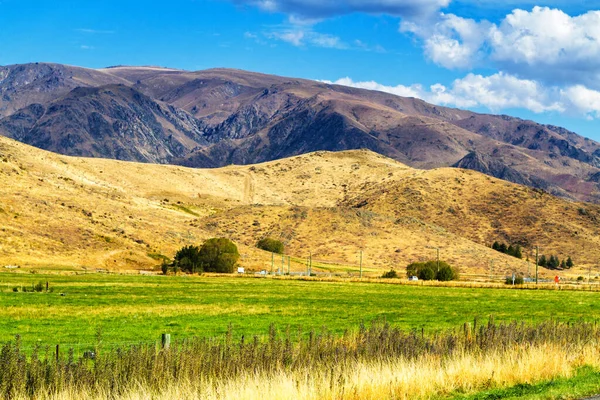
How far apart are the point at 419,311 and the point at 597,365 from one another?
1045 inches

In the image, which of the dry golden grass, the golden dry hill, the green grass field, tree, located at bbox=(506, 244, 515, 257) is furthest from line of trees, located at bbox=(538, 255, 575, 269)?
the dry golden grass

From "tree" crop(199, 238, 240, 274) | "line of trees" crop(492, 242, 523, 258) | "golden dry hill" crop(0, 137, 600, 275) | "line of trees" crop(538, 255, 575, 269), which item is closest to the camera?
"golden dry hill" crop(0, 137, 600, 275)

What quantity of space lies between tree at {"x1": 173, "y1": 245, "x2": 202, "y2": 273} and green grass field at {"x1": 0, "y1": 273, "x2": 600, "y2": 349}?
3042 centimetres

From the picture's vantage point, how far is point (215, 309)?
49312mm

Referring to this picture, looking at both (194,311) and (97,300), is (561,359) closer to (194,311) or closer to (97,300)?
(194,311)

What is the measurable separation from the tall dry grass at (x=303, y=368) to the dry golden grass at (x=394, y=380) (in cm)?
3

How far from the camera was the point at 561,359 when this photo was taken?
25531 millimetres

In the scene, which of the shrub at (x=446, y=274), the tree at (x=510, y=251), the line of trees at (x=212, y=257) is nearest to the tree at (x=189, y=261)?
the line of trees at (x=212, y=257)

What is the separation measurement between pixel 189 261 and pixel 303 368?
92145mm

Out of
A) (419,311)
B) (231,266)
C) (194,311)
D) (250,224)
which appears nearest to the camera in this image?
(194,311)

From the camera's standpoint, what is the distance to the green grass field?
35625mm

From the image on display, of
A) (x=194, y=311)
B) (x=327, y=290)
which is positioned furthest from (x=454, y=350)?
(x=327, y=290)

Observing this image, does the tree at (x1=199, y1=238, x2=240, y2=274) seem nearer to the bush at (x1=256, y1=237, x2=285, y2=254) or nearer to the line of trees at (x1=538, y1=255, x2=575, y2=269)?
the bush at (x1=256, y1=237, x2=285, y2=254)

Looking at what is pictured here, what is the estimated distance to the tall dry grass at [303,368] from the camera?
60.4 feet
